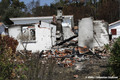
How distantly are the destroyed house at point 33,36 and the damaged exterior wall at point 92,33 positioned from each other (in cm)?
299

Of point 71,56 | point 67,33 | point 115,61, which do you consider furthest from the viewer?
point 67,33

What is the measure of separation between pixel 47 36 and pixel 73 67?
6508 mm

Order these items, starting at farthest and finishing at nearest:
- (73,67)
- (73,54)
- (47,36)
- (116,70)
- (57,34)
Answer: (57,34) < (47,36) < (73,54) < (73,67) < (116,70)

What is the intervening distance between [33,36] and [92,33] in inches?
200

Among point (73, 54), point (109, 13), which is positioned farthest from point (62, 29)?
point (109, 13)

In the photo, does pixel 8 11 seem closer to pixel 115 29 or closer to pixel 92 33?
pixel 115 29

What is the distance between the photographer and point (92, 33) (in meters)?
13.5

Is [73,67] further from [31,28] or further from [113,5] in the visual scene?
[113,5]

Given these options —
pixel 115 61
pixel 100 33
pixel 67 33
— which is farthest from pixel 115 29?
pixel 115 61

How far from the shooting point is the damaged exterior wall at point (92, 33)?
44.3 ft

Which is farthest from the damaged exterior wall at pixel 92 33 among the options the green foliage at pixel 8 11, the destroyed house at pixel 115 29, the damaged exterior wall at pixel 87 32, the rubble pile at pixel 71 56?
the green foliage at pixel 8 11

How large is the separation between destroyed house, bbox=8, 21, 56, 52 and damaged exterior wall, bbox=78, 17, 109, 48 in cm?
299

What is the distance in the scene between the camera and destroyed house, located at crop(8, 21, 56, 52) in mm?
13751

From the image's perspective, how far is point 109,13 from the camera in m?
32.9
